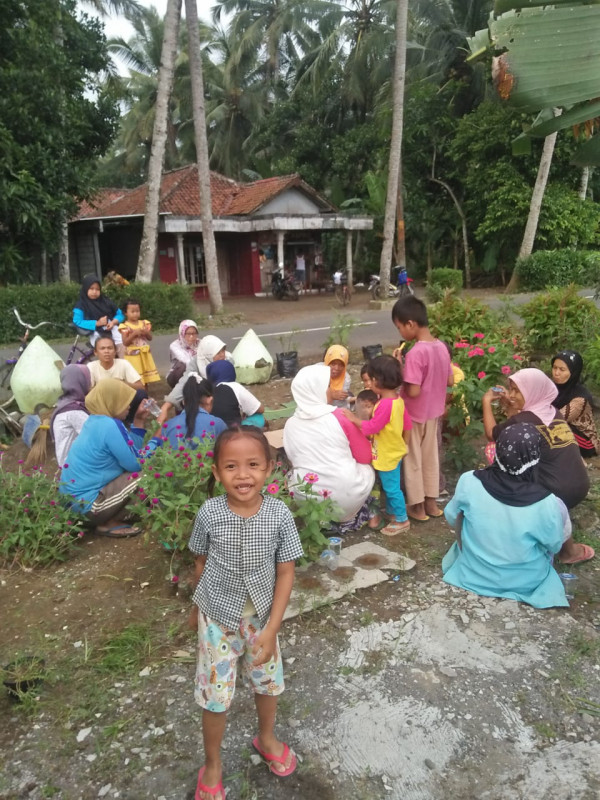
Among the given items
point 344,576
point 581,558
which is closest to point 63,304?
point 344,576

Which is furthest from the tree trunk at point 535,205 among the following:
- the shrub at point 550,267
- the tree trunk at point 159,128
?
the tree trunk at point 159,128

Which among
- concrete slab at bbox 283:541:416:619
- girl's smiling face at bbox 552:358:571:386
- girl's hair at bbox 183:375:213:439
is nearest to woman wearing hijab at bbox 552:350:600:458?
girl's smiling face at bbox 552:358:571:386

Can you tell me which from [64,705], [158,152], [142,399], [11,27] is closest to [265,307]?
[158,152]

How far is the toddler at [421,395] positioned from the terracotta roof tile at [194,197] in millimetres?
17082

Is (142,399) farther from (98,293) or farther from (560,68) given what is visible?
(560,68)

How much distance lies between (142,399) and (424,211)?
20.0 metres

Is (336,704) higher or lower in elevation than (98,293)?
lower

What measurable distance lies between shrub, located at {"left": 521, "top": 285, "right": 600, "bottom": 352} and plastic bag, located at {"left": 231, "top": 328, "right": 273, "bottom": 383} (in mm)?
3232

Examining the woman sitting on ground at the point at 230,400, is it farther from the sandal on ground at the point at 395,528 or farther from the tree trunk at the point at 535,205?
the tree trunk at the point at 535,205

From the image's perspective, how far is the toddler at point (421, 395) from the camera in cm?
386

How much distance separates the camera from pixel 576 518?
12.9 feet

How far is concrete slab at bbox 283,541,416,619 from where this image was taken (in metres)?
3.13

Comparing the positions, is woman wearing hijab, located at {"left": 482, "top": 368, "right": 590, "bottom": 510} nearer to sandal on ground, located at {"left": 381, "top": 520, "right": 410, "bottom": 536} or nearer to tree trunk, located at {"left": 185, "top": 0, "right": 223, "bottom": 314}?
sandal on ground, located at {"left": 381, "top": 520, "right": 410, "bottom": 536}

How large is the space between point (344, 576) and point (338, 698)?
2.91 ft
